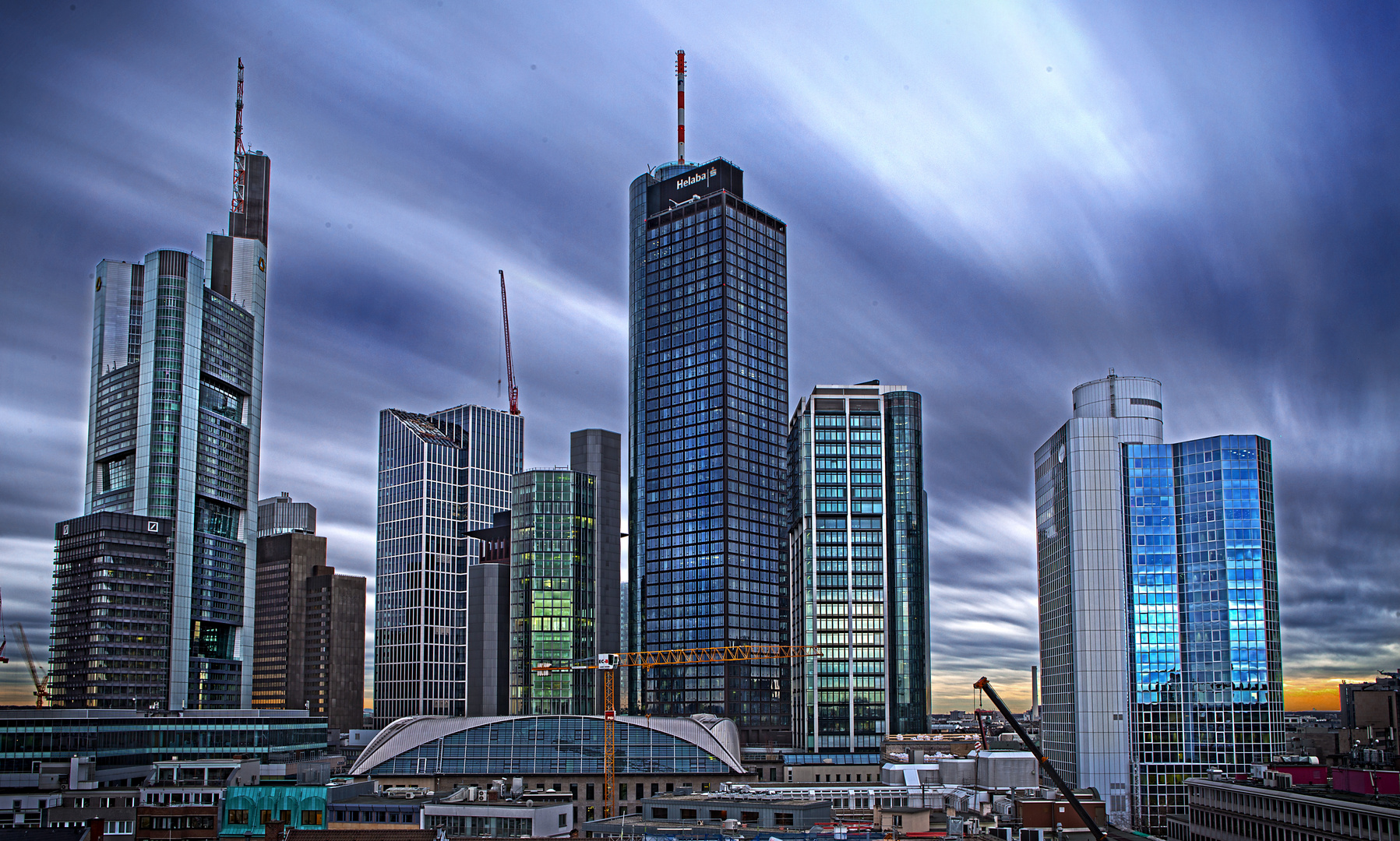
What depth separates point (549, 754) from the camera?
17750 centimetres

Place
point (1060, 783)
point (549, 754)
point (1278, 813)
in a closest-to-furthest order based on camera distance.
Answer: point (1278, 813)
point (1060, 783)
point (549, 754)

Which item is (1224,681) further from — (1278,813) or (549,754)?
(549,754)

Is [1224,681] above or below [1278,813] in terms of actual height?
above

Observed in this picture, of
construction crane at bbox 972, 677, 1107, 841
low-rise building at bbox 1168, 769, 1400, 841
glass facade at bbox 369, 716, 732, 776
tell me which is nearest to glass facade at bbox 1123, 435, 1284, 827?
low-rise building at bbox 1168, 769, 1400, 841

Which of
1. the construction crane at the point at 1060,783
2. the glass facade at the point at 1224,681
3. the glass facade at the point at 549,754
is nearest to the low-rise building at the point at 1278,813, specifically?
the glass facade at the point at 1224,681

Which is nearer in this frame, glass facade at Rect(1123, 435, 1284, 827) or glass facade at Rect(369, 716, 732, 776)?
glass facade at Rect(369, 716, 732, 776)

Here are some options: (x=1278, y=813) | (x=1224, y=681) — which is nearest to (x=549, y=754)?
(x=1278, y=813)

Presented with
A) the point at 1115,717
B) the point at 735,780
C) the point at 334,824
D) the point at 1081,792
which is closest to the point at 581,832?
the point at 334,824

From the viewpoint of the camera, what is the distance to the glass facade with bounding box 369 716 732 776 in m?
174

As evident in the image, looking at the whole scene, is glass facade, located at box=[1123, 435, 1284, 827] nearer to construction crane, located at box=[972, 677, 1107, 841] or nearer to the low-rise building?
the low-rise building

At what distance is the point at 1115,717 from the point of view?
19650 centimetres

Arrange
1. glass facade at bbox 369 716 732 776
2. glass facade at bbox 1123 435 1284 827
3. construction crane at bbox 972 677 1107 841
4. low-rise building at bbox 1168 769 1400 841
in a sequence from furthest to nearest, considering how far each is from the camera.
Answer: glass facade at bbox 1123 435 1284 827, glass facade at bbox 369 716 732 776, construction crane at bbox 972 677 1107 841, low-rise building at bbox 1168 769 1400 841

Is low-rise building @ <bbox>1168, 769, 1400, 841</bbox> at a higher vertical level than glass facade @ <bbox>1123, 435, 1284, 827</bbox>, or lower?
lower

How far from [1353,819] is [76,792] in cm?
15213
